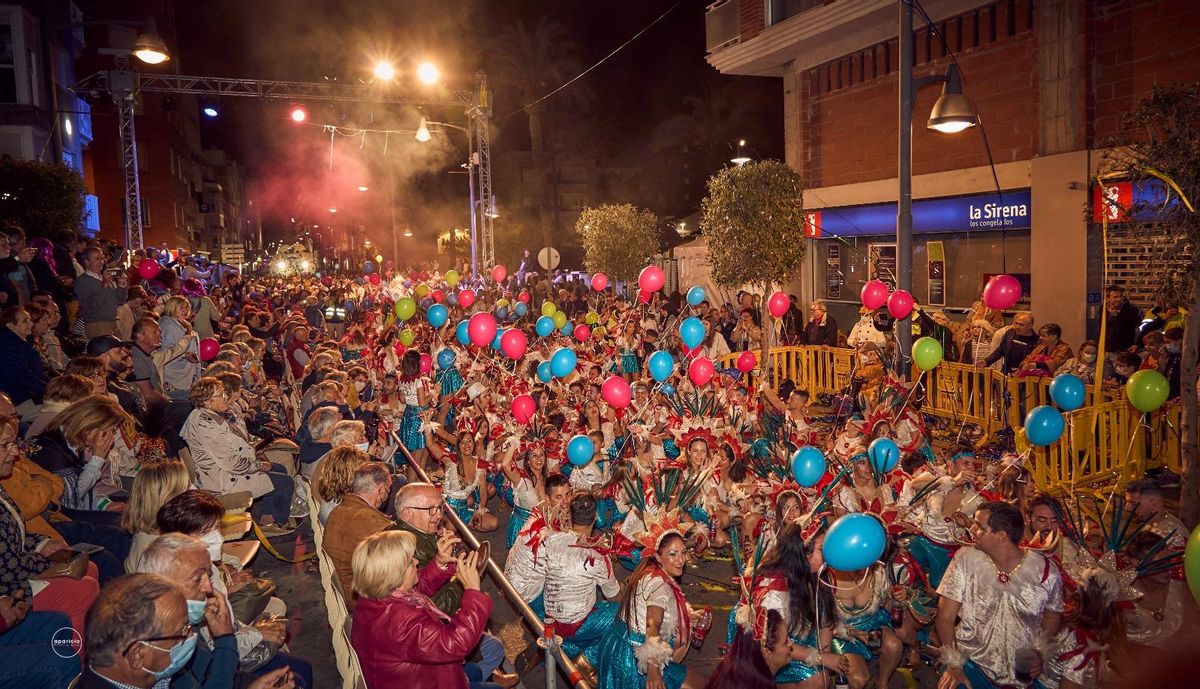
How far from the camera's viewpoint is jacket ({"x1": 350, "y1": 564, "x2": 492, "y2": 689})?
3441mm

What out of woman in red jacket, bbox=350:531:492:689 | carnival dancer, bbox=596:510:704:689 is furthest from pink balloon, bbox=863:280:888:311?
woman in red jacket, bbox=350:531:492:689

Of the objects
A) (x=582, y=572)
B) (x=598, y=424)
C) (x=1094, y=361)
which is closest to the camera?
(x=582, y=572)

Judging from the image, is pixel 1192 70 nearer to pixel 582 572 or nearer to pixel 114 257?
pixel 582 572

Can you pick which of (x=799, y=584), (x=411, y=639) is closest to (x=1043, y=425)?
(x=799, y=584)

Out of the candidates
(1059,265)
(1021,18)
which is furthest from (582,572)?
(1021,18)

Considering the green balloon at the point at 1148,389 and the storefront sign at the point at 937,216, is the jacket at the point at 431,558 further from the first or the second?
the storefront sign at the point at 937,216

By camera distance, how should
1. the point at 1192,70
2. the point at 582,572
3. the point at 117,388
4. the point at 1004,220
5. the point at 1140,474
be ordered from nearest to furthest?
the point at 582,572
the point at 117,388
the point at 1140,474
the point at 1192,70
the point at 1004,220

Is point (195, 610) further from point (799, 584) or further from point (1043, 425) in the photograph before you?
point (1043, 425)

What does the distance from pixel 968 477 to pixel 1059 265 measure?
923cm

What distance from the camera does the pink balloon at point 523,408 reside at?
8703 mm

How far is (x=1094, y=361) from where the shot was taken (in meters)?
9.83

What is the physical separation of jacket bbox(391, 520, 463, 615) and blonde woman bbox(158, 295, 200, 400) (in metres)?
5.57

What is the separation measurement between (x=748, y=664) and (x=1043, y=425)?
3.46m

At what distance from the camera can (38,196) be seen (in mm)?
14023
